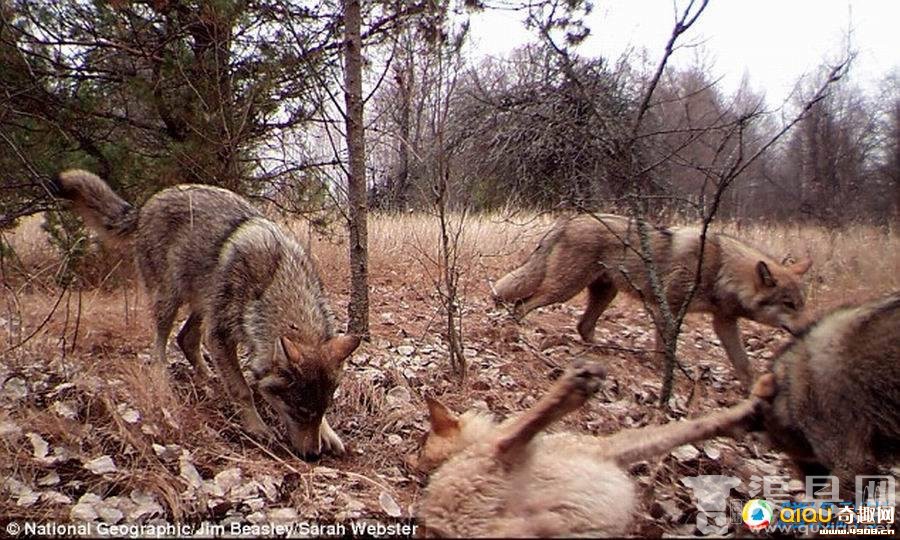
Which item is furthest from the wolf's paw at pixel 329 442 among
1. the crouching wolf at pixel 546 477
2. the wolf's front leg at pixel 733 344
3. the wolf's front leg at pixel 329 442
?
the wolf's front leg at pixel 733 344

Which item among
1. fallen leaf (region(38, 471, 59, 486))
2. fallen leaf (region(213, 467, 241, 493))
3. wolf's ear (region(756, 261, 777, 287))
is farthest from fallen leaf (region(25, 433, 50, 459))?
wolf's ear (region(756, 261, 777, 287))

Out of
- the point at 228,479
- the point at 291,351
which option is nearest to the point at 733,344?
the point at 291,351

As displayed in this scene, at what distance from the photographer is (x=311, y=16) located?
21.0 feet

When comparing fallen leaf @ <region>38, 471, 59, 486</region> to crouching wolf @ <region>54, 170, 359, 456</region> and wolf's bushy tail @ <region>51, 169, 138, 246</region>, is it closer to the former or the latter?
crouching wolf @ <region>54, 170, 359, 456</region>

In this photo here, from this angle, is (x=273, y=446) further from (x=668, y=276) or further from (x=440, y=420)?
(x=668, y=276)

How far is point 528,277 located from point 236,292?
137 inches

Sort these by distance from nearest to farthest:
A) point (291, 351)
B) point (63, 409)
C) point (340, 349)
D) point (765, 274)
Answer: point (63, 409), point (291, 351), point (340, 349), point (765, 274)

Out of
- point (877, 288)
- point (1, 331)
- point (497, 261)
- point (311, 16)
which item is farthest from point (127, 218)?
point (877, 288)

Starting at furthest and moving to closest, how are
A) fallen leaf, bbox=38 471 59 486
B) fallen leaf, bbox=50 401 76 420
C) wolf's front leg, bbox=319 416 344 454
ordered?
wolf's front leg, bbox=319 416 344 454, fallen leaf, bbox=50 401 76 420, fallen leaf, bbox=38 471 59 486

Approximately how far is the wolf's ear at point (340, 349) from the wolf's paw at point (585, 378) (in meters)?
1.76

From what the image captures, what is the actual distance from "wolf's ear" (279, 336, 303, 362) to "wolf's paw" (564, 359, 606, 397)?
6.16 feet

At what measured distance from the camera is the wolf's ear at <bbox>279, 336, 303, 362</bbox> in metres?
3.23

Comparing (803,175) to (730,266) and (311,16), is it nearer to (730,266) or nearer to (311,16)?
(730,266)

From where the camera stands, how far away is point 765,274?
17.0ft
